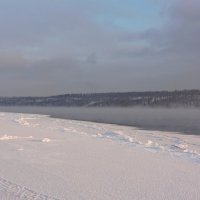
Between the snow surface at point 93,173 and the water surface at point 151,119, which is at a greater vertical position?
the snow surface at point 93,173

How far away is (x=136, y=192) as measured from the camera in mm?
7637

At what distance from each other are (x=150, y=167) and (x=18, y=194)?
161 inches

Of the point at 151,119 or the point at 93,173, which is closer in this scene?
the point at 93,173

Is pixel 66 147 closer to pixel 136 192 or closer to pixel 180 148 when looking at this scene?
pixel 180 148

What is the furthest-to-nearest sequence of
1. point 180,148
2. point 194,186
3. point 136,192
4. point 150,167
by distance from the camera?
1. point 180,148
2. point 150,167
3. point 194,186
4. point 136,192

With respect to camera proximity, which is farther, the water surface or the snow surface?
the water surface

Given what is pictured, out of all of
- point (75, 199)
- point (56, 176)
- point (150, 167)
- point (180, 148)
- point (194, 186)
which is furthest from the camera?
point (180, 148)

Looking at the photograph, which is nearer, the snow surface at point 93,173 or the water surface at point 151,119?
the snow surface at point 93,173

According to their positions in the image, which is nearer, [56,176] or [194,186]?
[194,186]

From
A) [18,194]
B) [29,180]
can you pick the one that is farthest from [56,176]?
[18,194]

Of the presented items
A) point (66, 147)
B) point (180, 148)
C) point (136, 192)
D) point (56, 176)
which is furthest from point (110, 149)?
point (136, 192)

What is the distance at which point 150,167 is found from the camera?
10.2 metres

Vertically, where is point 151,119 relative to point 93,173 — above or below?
below

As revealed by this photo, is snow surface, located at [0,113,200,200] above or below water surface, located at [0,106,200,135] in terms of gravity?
above
